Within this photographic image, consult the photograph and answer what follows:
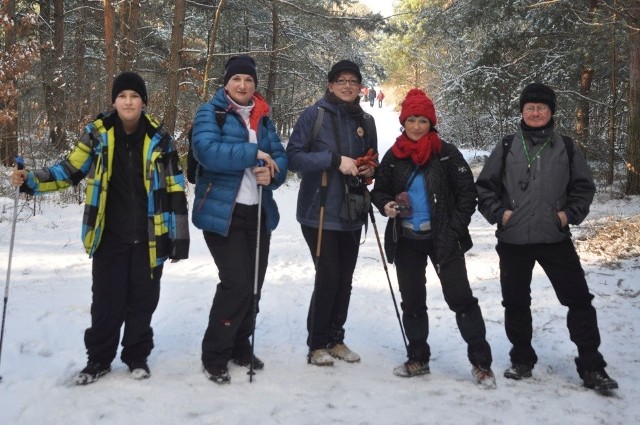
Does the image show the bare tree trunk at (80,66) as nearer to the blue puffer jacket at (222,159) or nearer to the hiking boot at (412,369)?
the blue puffer jacket at (222,159)

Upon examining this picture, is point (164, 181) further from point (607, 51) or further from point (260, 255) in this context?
point (607, 51)

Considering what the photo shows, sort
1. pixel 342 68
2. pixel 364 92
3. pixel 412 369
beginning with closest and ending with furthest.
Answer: pixel 412 369 < pixel 342 68 < pixel 364 92

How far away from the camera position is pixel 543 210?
3.67m

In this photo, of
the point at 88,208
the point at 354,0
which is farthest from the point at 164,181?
the point at 354,0

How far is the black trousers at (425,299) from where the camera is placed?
148 inches

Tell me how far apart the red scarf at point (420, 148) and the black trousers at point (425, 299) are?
24.0 inches

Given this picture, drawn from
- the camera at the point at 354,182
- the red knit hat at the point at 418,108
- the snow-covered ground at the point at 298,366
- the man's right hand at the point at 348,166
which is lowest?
the snow-covered ground at the point at 298,366

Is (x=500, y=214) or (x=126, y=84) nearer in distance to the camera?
(x=126, y=84)

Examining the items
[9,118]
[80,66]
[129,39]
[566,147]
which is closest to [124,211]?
[566,147]

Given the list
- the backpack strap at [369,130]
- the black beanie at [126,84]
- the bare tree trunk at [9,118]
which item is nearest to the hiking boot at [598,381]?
the backpack strap at [369,130]

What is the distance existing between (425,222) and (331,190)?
76 centimetres

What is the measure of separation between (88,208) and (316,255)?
1.63m

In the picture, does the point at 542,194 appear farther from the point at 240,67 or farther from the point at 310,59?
the point at 310,59

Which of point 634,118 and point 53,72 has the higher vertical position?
point 53,72
